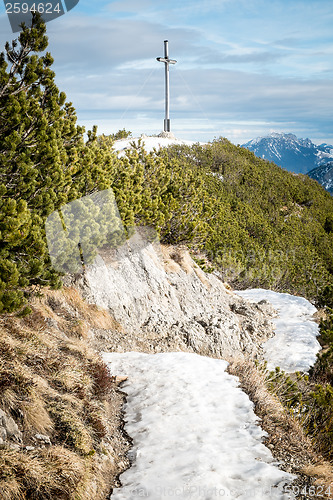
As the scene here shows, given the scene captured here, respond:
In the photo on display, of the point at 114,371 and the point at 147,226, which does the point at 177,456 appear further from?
the point at 147,226

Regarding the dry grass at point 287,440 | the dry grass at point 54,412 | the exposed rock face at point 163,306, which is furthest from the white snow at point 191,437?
the exposed rock face at point 163,306

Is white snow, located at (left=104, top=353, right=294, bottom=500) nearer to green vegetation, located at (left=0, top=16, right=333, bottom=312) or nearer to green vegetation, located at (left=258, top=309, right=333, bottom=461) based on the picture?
green vegetation, located at (left=258, top=309, right=333, bottom=461)

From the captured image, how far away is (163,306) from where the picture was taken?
1305 cm

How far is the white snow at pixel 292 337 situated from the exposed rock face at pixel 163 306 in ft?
2.04

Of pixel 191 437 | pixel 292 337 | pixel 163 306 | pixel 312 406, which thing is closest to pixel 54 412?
pixel 191 437

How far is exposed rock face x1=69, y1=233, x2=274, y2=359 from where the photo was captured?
11.0m

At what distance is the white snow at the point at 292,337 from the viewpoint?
13.3 meters

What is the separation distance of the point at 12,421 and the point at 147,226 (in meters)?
9.53

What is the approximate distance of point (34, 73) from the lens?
20.5 feet

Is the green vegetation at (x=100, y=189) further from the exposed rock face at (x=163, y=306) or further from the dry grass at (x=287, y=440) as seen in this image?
the dry grass at (x=287, y=440)

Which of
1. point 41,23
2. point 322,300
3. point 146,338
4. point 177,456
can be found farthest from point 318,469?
point 322,300

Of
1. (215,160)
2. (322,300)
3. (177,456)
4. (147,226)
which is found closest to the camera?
(177,456)

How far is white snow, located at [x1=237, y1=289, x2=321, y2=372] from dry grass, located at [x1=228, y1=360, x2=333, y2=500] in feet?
17.1

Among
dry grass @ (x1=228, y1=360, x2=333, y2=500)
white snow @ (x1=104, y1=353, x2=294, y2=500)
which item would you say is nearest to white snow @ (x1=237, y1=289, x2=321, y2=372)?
dry grass @ (x1=228, y1=360, x2=333, y2=500)
